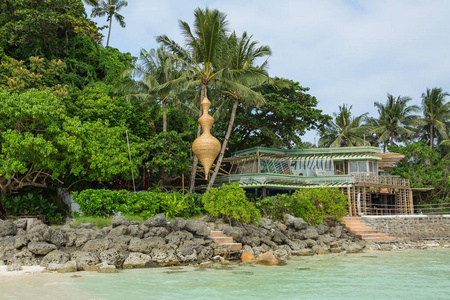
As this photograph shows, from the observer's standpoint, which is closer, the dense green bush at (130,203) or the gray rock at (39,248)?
the gray rock at (39,248)

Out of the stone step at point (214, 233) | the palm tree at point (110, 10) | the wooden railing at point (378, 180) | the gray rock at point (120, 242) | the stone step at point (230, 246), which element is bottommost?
the stone step at point (230, 246)

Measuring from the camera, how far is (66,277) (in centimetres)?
905

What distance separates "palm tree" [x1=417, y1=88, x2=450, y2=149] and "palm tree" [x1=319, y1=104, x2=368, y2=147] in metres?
4.63

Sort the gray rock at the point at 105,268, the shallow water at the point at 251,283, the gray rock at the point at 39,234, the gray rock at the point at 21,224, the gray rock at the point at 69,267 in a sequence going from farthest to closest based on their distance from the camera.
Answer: the gray rock at the point at 21,224 < the gray rock at the point at 39,234 < the gray rock at the point at 105,268 < the gray rock at the point at 69,267 < the shallow water at the point at 251,283

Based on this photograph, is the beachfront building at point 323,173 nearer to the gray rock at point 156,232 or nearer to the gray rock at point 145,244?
the gray rock at point 156,232

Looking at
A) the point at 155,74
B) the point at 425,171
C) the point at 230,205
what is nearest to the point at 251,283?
the point at 230,205

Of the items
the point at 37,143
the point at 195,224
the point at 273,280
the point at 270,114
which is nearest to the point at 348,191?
the point at 270,114

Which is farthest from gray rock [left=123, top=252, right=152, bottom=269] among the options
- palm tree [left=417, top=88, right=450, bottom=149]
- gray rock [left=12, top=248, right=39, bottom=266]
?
palm tree [left=417, top=88, right=450, bottom=149]

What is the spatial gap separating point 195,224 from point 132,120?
900cm

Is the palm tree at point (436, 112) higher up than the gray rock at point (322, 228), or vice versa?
the palm tree at point (436, 112)

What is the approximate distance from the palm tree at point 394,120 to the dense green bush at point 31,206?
79.3 feet

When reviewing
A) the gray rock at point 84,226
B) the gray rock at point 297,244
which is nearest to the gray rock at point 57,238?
the gray rock at point 84,226

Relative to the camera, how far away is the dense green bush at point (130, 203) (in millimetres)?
13867

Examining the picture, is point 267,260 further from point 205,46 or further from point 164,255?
point 205,46
